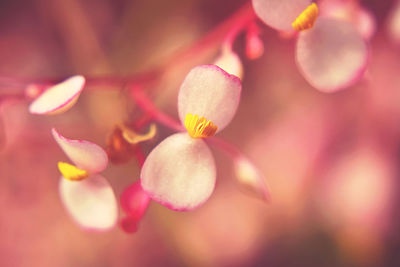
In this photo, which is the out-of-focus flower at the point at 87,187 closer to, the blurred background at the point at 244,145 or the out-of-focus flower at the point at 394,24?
the blurred background at the point at 244,145

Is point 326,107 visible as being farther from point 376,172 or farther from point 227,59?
point 227,59

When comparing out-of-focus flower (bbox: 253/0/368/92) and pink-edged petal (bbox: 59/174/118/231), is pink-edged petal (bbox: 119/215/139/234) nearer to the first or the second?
pink-edged petal (bbox: 59/174/118/231)

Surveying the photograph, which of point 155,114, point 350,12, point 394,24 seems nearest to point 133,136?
point 155,114

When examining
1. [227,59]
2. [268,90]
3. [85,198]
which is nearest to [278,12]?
Answer: [227,59]

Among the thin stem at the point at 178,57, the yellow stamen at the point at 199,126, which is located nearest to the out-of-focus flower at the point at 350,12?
the thin stem at the point at 178,57

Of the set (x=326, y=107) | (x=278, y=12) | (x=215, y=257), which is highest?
(x=278, y=12)

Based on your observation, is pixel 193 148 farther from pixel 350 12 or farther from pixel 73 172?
pixel 350 12
